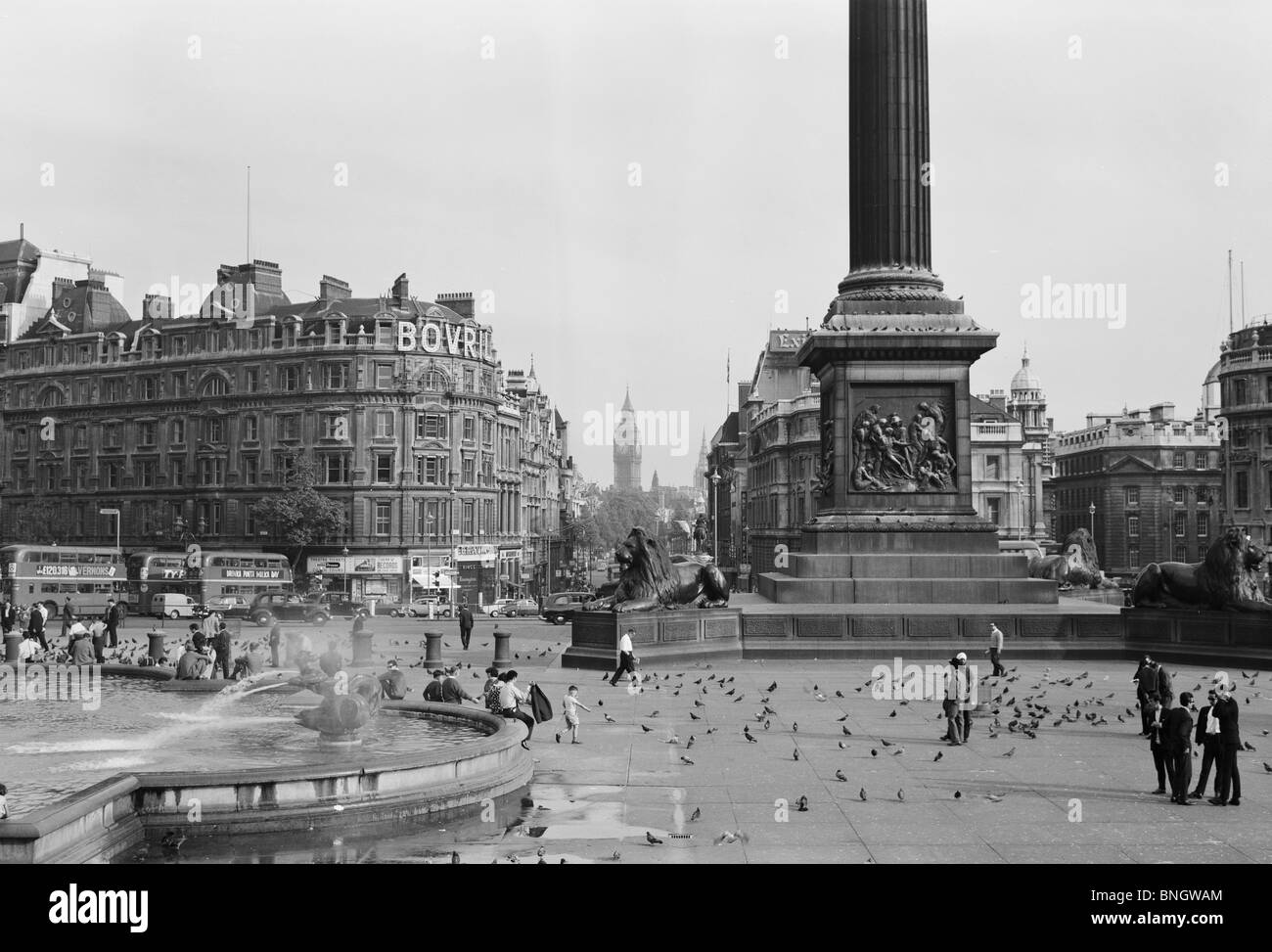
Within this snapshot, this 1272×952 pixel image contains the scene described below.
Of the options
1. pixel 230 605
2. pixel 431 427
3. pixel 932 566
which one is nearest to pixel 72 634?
pixel 932 566

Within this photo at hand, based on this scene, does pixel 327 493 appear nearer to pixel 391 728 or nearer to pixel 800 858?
pixel 391 728

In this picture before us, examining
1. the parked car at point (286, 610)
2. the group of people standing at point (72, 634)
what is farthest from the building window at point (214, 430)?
the group of people standing at point (72, 634)

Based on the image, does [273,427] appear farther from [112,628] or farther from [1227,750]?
[1227,750]

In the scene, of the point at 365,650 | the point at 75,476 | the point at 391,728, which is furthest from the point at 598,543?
the point at 391,728

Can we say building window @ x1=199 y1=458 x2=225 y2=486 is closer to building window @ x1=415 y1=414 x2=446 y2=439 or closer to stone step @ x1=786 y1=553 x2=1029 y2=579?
building window @ x1=415 y1=414 x2=446 y2=439
